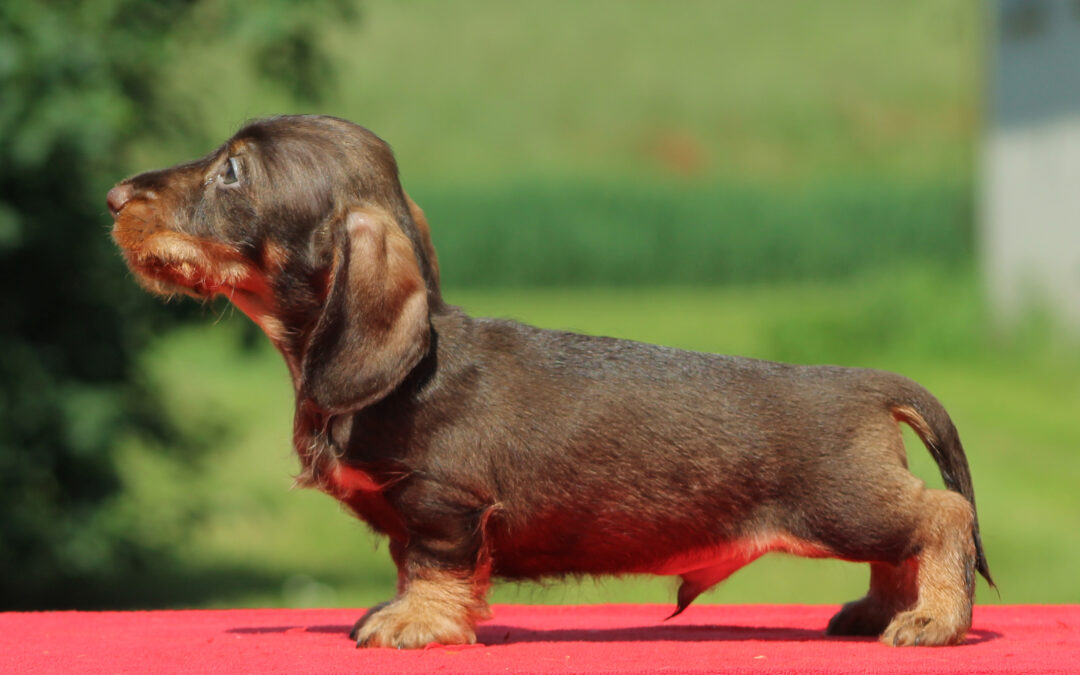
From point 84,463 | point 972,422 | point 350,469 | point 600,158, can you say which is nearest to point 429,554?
point 350,469

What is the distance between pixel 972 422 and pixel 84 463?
11332 mm

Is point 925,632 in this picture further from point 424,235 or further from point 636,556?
point 424,235

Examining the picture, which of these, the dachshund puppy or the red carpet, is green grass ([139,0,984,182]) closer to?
the red carpet

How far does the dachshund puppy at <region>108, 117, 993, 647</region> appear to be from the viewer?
13.2 feet

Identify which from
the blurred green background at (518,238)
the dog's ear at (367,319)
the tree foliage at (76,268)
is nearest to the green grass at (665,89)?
the blurred green background at (518,238)

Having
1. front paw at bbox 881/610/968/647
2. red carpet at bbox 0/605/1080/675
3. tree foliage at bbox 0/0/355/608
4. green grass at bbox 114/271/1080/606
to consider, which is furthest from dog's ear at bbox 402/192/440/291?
tree foliage at bbox 0/0/355/608

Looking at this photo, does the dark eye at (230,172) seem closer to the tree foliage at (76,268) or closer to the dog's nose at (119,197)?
the dog's nose at (119,197)

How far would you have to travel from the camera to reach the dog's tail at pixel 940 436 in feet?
13.9

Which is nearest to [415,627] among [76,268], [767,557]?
[76,268]

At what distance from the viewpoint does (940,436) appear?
427cm

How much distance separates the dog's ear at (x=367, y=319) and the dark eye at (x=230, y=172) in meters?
0.36

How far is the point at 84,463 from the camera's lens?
382 inches

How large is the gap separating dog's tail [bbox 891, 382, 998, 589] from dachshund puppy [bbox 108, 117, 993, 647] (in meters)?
0.09

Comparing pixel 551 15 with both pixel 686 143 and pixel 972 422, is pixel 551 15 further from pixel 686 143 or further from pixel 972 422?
pixel 972 422
